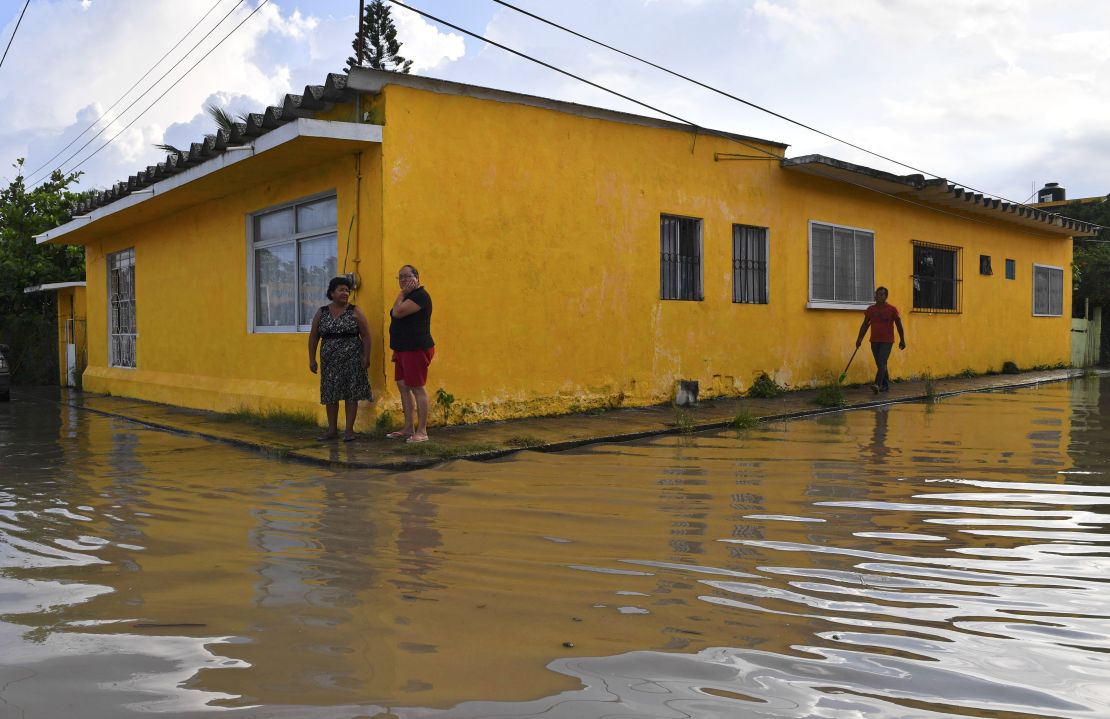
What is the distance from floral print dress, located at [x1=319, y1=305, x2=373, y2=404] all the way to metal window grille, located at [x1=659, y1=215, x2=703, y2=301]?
433cm

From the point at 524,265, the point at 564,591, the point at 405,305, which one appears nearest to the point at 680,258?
the point at 524,265

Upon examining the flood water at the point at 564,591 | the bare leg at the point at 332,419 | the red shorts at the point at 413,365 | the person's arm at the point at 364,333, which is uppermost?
the person's arm at the point at 364,333

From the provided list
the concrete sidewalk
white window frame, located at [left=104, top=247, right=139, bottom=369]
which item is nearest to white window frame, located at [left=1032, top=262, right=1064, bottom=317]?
the concrete sidewalk

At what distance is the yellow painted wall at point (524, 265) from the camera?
29.0ft

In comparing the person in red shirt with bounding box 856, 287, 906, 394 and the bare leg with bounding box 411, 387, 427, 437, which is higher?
Answer: the person in red shirt with bounding box 856, 287, 906, 394

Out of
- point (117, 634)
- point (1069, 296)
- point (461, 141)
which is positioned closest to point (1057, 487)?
point (117, 634)

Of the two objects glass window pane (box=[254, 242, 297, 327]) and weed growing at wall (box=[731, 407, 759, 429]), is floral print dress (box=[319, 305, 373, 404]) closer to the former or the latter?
glass window pane (box=[254, 242, 297, 327])

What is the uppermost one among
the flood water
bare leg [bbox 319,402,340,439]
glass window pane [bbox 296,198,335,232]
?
glass window pane [bbox 296,198,335,232]

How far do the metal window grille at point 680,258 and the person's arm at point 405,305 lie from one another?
4.21m

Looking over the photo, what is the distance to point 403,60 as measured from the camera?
1291 inches

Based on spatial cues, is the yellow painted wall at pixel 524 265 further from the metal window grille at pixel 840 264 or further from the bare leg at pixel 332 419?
the bare leg at pixel 332 419

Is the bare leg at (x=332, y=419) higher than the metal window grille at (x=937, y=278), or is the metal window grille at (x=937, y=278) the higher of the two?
the metal window grille at (x=937, y=278)

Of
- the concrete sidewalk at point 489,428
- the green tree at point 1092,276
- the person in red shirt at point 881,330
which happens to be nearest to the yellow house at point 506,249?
the concrete sidewalk at point 489,428

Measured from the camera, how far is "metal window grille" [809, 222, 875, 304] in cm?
1334
